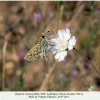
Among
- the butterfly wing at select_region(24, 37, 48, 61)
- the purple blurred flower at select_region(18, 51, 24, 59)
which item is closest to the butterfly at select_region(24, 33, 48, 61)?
the butterfly wing at select_region(24, 37, 48, 61)

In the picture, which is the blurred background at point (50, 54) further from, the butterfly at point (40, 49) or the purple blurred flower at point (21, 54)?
the butterfly at point (40, 49)

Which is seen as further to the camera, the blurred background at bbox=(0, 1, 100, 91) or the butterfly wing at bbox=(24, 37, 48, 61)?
the blurred background at bbox=(0, 1, 100, 91)

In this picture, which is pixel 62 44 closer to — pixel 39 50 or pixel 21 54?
pixel 39 50

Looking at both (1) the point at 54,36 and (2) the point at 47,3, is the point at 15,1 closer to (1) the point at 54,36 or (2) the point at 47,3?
(2) the point at 47,3

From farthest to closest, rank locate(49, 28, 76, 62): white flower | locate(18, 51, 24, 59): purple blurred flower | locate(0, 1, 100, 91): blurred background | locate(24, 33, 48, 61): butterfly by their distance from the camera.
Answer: locate(18, 51, 24, 59): purple blurred flower < locate(0, 1, 100, 91): blurred background < locate(24, 33, 48, 61): butterfly < locate(49, 28, 76, 62): white flower

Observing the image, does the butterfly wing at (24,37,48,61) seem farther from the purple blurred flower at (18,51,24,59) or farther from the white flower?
the purple blurred flower at (18,51,24,59)

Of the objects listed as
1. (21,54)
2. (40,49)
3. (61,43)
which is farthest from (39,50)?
(21,54)
